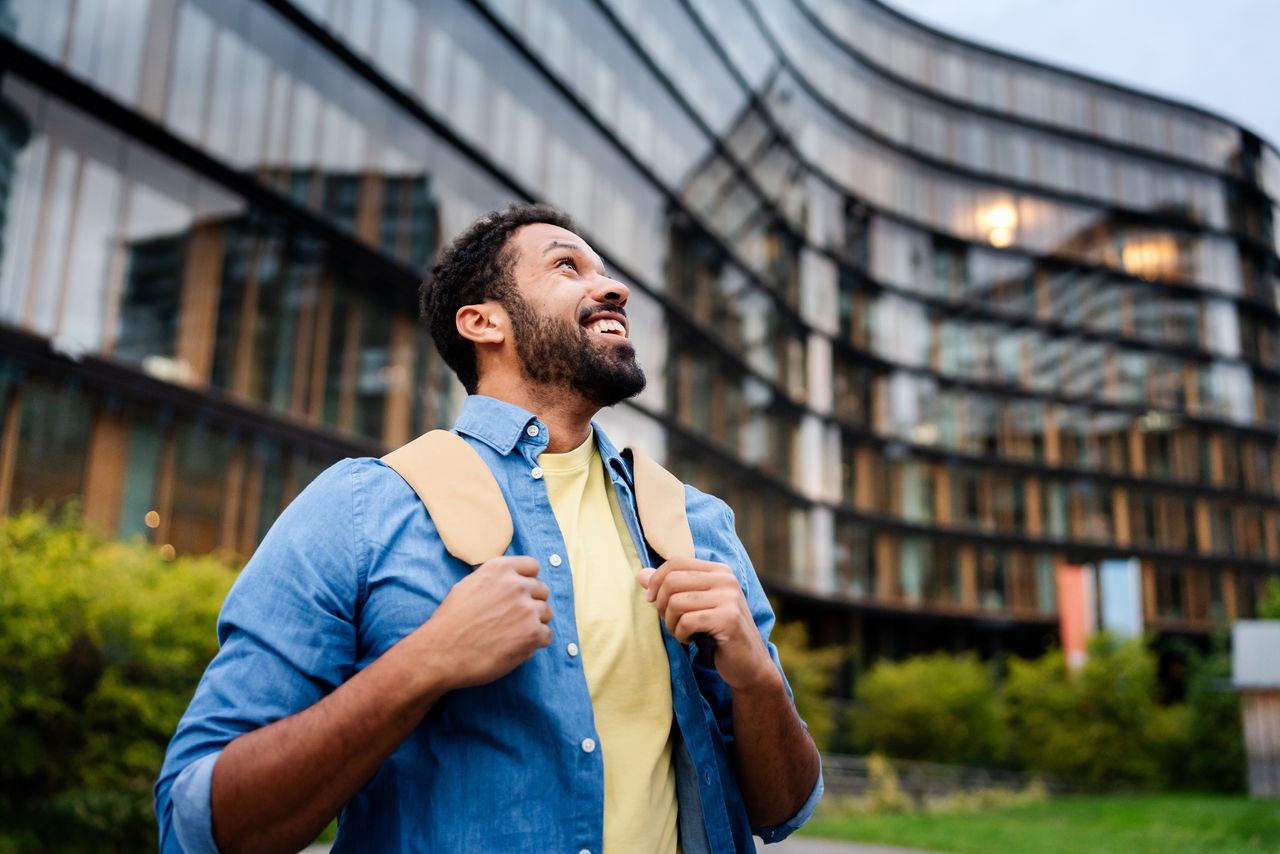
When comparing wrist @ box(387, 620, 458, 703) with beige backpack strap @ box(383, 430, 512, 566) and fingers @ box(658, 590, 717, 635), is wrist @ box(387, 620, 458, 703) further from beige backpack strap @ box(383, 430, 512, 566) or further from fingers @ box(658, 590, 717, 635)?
fingers @ box(658, 590, 717, 635)

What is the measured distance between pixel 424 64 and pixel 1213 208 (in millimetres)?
48092

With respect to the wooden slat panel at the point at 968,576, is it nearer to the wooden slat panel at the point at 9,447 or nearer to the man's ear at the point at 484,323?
the wooden slat panel at the point at 9,447

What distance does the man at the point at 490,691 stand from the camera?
1585 mm

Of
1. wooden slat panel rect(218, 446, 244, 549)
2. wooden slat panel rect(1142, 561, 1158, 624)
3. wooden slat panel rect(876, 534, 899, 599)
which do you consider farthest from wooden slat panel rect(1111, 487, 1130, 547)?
wooden slat panel rect(218, 446, 244, 549)

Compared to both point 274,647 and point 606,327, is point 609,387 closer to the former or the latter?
point 606,327

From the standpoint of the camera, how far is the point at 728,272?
123 ft

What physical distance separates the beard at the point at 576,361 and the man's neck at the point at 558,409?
16mm

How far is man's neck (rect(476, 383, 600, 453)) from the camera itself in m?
2.20

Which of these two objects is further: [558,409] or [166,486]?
[166,486]

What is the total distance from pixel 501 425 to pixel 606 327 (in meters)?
0.33

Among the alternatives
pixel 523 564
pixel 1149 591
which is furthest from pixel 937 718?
pixel 523 564

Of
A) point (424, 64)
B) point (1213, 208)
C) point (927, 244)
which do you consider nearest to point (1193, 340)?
point (1213, 208)

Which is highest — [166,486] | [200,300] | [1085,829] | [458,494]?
[200,300]

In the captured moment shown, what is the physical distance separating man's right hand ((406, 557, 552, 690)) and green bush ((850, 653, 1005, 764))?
33512 mm
